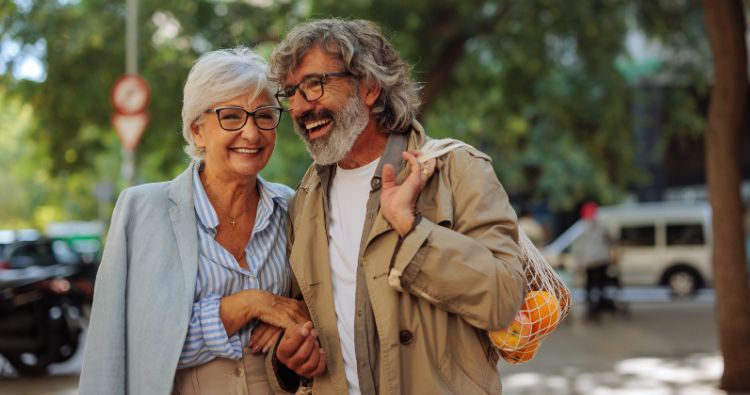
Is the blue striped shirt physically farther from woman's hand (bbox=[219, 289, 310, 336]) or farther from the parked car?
the parked car

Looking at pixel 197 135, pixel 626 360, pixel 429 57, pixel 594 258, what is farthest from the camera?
pixel 594 258

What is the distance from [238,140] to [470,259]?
0.94 metres

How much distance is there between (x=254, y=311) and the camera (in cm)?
312

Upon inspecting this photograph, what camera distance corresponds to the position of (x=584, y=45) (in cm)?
1452

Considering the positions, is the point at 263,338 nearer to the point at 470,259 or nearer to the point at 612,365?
the point at 470,259

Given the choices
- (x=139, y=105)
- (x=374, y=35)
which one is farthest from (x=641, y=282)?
(x=374, y=35)

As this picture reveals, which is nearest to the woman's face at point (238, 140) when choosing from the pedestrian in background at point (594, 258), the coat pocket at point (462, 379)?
the coat pocket at point (462, 379)

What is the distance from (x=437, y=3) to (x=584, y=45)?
89.3 inches

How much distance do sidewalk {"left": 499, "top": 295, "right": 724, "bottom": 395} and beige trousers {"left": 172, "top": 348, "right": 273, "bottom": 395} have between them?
5.85 metres

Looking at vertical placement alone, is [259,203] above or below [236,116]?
below

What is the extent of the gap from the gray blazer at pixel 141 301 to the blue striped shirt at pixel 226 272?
0.22 feet

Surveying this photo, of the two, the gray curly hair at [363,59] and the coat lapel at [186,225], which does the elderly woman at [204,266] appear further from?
the gray curly hair at [363,59]

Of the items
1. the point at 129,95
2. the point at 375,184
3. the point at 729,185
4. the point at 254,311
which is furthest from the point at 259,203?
the point at 129,95

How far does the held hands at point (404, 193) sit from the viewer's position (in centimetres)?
282
